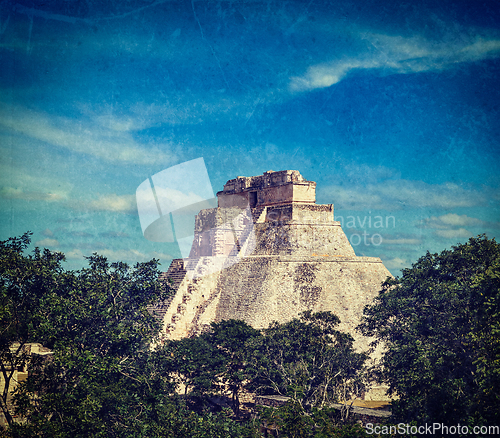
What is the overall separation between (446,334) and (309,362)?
Answer: 5.09 meters

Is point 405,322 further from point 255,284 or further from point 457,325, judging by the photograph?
point 255,284

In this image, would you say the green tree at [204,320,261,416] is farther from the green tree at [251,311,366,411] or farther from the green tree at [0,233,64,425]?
→ the green tree at [0,233,64,425]

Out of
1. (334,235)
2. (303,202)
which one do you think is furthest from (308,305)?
(303,202)

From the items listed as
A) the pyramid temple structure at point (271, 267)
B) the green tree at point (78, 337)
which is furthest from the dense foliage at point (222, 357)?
the pyramid temple structure at point (271, 267)

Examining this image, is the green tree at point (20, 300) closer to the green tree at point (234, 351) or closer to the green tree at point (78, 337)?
the green tree at point (78, 337)

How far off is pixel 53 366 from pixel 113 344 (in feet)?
6.58

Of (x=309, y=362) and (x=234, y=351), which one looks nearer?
(x=309, y=362)

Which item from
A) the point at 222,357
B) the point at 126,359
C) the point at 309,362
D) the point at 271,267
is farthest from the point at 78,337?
the point at 271,267

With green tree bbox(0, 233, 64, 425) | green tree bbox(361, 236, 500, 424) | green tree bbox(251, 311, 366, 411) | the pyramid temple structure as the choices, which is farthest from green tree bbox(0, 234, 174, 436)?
green tree bbox(361, 236, 500, 424)

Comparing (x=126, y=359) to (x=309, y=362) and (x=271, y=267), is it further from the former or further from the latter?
(x=271, y=267)

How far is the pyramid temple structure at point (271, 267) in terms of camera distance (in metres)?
24.2

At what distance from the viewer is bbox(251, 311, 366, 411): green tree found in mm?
19109

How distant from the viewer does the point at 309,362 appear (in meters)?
20.0

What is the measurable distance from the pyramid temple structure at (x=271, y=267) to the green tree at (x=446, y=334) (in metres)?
2.89
